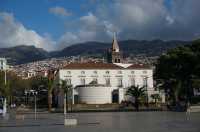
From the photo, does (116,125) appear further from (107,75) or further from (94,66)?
(94,66)

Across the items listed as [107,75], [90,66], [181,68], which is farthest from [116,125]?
[90,66]

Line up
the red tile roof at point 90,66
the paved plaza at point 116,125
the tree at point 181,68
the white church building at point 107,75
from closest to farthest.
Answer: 1. the paved plaza at point 116,125
2. the tree at point 181,68
3. the white church building at point 107,75
4. the red tile roof at point 90,66

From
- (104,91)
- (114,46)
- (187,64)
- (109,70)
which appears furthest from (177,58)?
(114,46)

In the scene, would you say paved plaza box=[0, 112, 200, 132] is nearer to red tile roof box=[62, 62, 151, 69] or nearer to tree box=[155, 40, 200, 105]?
tree box=[155, 40, 200, 105]

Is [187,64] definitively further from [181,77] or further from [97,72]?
[97,72]

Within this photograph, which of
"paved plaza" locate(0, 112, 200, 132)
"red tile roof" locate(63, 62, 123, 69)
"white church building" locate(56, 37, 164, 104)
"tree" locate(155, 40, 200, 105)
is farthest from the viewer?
"red tile roof" locate(63, 62, 123, 69)

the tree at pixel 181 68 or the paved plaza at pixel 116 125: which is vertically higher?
the tree at pixel 181 68

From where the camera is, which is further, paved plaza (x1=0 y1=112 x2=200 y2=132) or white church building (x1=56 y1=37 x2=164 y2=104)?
white church building (x1=56 y1=37 x2=164 y2=104)

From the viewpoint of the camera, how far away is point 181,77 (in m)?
74.7

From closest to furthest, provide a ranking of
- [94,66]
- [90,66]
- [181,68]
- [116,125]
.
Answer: [116,125], [181,68], [90,66], [94,66]

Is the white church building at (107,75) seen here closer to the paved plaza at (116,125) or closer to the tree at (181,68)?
the tree at (181,68)

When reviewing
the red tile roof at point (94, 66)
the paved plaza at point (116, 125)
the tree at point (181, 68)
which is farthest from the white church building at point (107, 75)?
the paved plaza at point (116, 125)

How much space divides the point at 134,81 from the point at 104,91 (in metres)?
19.9

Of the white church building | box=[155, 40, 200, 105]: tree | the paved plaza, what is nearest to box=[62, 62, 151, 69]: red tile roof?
the white church building
